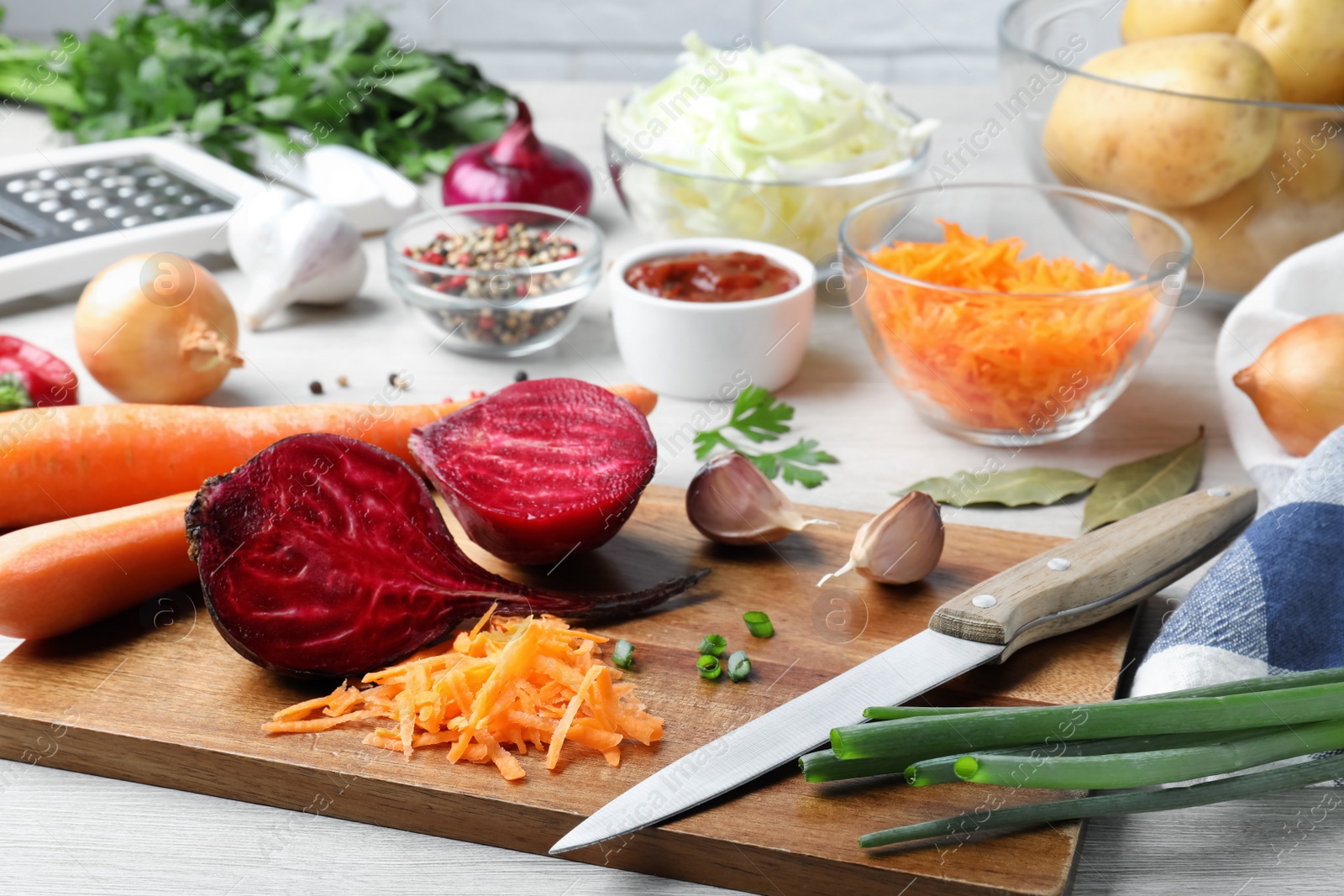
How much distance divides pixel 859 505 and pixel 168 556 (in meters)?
0.73

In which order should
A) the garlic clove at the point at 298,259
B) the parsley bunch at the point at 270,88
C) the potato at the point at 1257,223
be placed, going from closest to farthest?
the potato at the point at 1257,223 < the garlic clove at the point at 298,259 < the parsley bunch at the point at 270,88

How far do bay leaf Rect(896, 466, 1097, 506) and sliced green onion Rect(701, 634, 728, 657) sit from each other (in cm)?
40

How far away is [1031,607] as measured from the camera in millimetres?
1029

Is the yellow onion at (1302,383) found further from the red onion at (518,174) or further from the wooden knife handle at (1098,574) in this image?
the red onion at (518,174)

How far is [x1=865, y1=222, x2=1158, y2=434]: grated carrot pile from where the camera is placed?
1.37m

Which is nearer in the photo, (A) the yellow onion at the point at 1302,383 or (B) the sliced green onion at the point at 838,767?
(B) the sliced green onion at the point at 838,767

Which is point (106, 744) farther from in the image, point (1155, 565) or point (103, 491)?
point (1155, 565)

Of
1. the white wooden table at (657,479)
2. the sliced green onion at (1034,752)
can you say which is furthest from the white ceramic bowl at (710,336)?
the sliced green onion at (1034,752)

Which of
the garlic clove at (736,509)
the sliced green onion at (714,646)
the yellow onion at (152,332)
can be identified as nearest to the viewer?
the sliced green onion at (714,646)

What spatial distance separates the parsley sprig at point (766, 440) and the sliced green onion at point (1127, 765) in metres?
0.60

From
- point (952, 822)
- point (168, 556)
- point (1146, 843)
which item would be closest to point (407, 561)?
point (168, 556)

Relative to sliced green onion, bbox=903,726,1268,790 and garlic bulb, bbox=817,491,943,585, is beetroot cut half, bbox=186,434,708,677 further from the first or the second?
sliced green onion, bbox=903,726,1268,790

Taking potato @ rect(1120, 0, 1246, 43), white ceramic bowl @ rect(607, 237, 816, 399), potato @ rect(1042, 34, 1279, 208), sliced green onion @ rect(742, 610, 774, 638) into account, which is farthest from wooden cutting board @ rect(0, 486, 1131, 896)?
potato @ rect(1120, 0, 1246, 43)

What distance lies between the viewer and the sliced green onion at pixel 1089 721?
Answer: 85 centimetres
